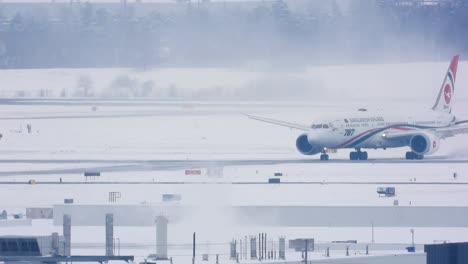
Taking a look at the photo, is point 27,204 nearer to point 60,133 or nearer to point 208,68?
point 60,133

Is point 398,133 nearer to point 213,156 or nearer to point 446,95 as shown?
point 446,95

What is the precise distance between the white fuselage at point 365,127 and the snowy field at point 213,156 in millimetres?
1004

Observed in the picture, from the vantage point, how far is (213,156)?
73.7 meters

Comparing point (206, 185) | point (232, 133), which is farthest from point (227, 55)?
point (206, 185)

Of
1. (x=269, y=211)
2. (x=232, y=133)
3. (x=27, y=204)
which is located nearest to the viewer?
(x=269, y=211)

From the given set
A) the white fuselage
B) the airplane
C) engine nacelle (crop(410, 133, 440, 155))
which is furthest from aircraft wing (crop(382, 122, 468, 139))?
engine nacelle (crop(410, 133, 440, 155))

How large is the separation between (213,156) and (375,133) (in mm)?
6946

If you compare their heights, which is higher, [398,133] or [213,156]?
[398,133]

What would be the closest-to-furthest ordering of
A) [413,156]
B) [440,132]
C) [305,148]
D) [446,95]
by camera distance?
[413,156]
[305,148]
[440,132]
[446,95]

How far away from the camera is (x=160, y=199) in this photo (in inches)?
2079

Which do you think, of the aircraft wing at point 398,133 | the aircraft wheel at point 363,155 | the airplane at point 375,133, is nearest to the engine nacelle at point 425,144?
the airplane at point 375,133

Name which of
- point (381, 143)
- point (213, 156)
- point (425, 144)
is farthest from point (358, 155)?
point (213, 156)

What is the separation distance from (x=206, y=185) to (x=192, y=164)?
→ 1150 cm

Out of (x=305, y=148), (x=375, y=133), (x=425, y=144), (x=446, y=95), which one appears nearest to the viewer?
(x=425, y=144)
